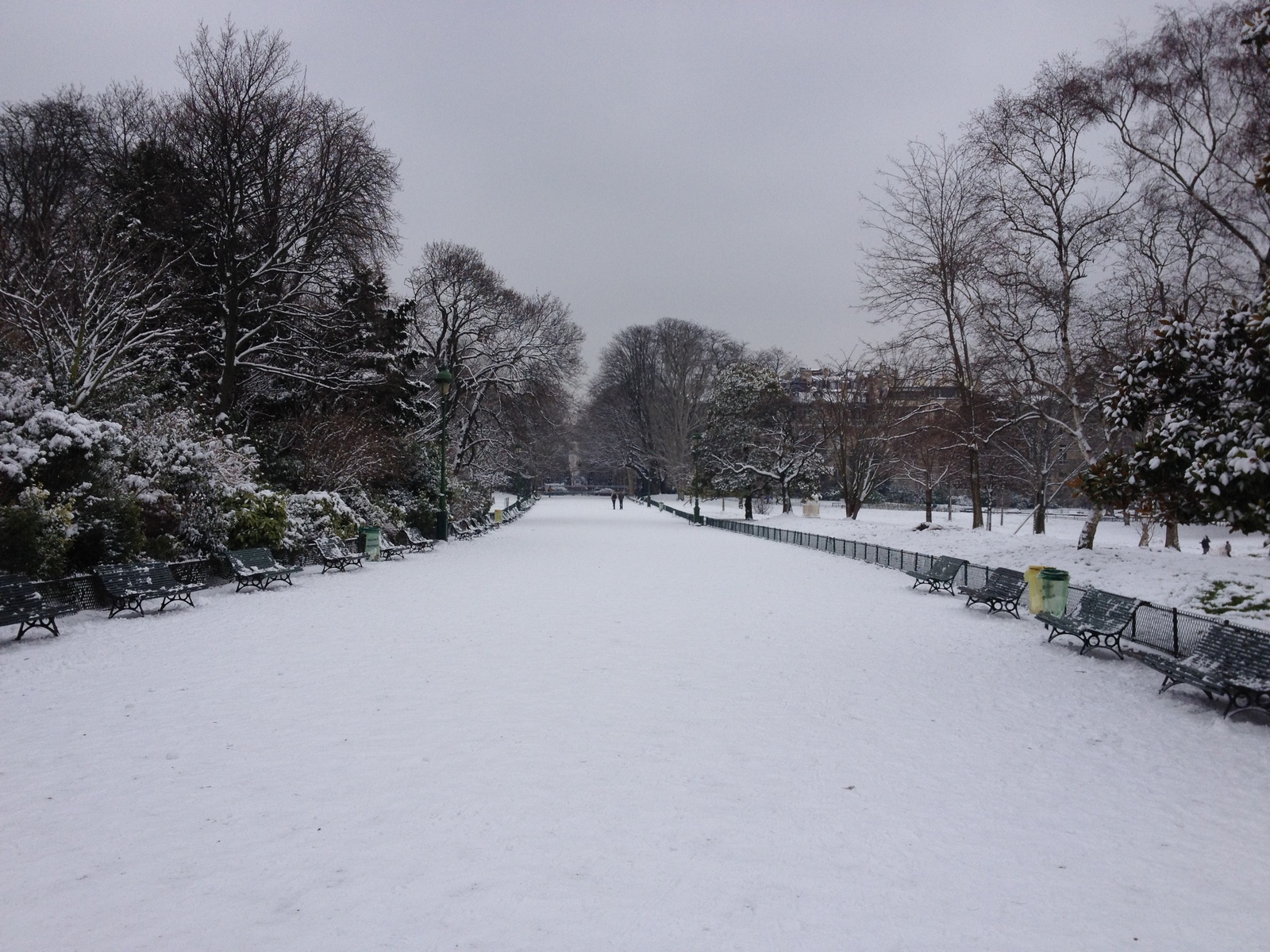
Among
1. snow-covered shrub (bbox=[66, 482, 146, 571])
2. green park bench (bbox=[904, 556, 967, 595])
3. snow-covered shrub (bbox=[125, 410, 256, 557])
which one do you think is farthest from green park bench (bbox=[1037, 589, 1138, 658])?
snow-covered shrub (bbox=[125, 410, 256, 557])

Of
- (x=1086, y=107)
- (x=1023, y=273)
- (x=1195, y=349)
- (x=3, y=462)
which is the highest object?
(x=1086, y=107)

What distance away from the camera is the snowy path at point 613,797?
348 centimetres

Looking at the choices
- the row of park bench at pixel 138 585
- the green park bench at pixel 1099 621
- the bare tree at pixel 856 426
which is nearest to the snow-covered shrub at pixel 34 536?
the row of park bench at pixel 138 585

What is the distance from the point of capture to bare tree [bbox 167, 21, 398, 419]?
2014 centimetres

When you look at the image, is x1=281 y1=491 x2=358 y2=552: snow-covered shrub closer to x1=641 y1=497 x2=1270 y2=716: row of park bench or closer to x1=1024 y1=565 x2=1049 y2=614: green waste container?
x1=641 y1=497 x2=1270 y2=716: row of park bench

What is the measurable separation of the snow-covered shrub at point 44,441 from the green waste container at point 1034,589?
1553cm

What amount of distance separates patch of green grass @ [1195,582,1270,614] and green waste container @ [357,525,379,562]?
18.1m

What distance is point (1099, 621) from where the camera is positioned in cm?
930

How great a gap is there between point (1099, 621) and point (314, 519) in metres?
17.0

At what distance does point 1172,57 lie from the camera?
16562mm

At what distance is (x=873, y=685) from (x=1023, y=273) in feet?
53.3

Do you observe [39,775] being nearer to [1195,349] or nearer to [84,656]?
[84,656]

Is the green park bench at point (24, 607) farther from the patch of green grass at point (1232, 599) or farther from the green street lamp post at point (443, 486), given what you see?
the patch of green grass at point (1232, 599)

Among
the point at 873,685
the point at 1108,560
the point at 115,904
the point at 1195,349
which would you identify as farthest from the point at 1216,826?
the point at 1108,560
